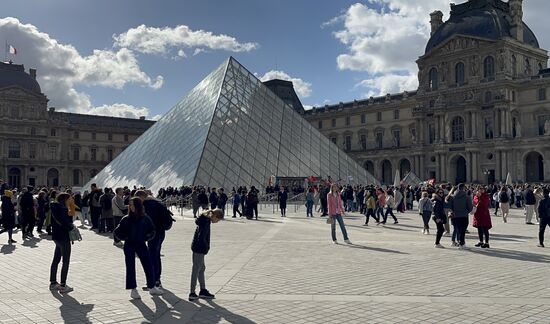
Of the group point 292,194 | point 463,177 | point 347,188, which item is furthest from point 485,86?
point 347,188

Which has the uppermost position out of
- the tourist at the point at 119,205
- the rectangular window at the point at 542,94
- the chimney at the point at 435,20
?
the chimney at the point at 435,20

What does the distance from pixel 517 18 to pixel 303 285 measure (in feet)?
181

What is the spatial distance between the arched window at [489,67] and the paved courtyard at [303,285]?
44.3 meters

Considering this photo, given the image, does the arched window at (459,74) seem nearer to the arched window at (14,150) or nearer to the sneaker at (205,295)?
the sneaker at (205,295)

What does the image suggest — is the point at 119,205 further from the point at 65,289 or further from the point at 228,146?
the point at 228,146

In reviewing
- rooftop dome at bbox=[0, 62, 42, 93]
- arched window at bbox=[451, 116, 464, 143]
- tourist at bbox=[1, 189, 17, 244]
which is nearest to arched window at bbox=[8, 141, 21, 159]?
rooftop dome at bbox=[0, 62, 42, 93]

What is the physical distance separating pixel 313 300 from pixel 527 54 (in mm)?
55491

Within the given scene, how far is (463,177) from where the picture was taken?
55031 millimetres

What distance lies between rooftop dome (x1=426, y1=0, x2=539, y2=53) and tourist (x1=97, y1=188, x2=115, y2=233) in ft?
154

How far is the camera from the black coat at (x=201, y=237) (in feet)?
21.2

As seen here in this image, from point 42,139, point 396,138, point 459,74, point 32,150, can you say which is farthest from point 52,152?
point 459,74

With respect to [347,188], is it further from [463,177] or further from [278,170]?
[463,177]

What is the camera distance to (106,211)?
14.4 m

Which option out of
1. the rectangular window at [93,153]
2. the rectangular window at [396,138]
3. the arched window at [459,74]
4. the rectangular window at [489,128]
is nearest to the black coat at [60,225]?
the rectangular window at [489,128]
